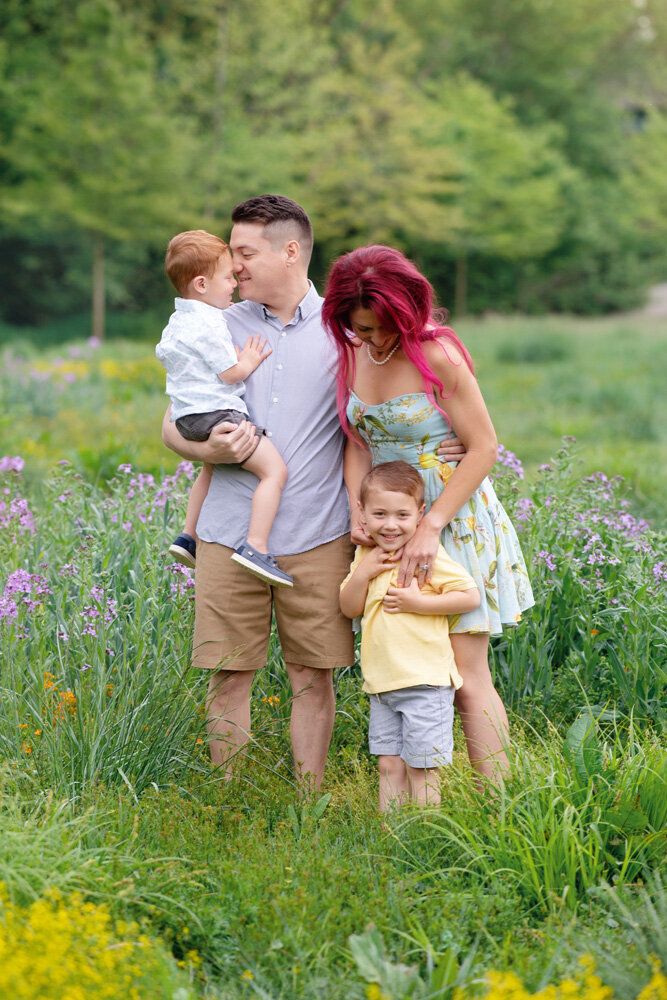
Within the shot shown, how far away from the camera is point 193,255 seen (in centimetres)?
308

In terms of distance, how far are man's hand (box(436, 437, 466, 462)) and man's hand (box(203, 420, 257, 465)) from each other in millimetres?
582

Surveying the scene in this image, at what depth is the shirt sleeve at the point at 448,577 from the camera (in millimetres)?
2904

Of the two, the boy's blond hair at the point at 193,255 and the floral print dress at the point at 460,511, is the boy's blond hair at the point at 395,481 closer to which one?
the floral print dress at the point at 460,511

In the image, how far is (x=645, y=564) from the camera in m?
3.97

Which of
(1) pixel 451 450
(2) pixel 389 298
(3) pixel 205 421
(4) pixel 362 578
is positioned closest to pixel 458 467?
(1) pixel 451 450

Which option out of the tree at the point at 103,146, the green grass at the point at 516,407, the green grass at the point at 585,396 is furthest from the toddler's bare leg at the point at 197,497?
the tree at the point at 103,146

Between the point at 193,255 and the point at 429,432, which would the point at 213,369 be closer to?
the point at 193,255

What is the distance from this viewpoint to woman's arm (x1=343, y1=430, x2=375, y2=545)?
303 cm

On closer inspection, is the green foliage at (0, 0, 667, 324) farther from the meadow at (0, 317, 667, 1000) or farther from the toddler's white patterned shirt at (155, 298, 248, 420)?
the toddler's white patterned shirt at (155, 298, 248, 420)

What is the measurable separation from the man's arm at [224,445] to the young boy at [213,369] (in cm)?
3

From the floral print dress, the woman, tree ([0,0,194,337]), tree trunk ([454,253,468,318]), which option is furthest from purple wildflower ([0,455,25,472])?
tree trunk ([454,253,468,318])

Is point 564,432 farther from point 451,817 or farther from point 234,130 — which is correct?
point 234,130

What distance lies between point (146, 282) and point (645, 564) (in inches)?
1068

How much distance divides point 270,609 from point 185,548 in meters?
0.36
